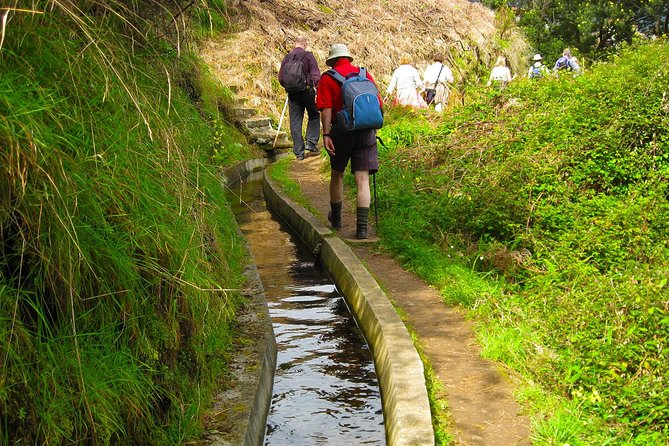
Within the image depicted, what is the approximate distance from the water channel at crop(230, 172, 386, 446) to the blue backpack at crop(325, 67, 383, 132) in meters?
1.62

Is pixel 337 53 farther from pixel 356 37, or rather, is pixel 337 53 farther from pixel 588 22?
pixel 588 22

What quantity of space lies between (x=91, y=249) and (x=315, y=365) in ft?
9.67

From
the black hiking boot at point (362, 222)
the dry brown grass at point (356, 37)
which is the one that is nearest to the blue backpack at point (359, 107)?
the black hiking boot at point (362, 222)

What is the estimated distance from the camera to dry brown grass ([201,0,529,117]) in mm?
21031

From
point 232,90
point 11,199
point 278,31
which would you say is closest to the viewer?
point 11,199

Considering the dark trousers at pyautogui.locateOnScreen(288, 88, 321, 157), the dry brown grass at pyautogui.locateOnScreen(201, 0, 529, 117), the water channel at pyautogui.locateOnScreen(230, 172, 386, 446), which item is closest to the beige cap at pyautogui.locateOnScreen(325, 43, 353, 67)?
the water channel at pyautogui.locateOnScreen(230, 172, 386, 446)

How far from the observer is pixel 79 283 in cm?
331

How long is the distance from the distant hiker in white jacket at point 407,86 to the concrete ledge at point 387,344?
7.86 m

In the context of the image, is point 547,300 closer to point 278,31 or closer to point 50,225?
point 50,225

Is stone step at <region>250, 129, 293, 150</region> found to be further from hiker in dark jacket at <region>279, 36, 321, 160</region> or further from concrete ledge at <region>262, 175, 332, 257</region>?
concrete ledge at <region>262, 175, 332, 257</region>

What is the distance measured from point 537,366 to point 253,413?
74.3 inches

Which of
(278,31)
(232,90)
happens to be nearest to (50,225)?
(232,90)

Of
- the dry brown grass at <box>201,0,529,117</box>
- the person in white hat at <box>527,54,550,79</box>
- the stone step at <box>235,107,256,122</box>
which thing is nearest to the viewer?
the person in white hat at <box>527,54,550,79</box>

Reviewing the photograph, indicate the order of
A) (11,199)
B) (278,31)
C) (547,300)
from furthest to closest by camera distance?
(278,31)
(547,300)
(11,199)
